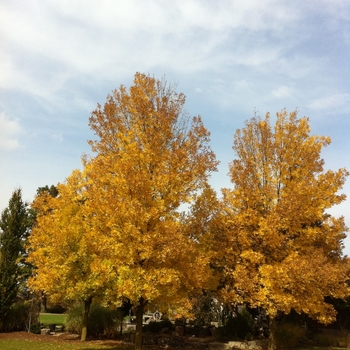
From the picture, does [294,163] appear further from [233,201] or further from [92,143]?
[92,143]

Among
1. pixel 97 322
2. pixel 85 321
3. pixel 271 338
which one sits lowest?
pixel 271 338

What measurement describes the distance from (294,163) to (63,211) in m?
11.2

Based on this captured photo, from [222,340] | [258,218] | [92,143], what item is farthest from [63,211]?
[222,340]

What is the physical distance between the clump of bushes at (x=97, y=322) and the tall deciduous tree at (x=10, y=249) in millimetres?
3683

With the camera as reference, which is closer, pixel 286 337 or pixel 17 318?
pixel 286 337

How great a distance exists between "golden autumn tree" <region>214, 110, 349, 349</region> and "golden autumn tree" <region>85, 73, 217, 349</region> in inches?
93.3

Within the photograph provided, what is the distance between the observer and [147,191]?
1158cm

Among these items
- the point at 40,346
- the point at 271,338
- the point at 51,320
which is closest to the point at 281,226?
the point at 271,338

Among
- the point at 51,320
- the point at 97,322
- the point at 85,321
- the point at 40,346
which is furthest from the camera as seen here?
the point at 51,320

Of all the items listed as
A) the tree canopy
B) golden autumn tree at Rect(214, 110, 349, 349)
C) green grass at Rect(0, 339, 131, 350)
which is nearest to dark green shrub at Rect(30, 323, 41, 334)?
green grass at Rect(0, 339, 131, 350)

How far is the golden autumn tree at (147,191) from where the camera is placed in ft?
35.3

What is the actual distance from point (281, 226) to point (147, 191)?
5523 mm

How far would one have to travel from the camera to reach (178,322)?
23953 mm

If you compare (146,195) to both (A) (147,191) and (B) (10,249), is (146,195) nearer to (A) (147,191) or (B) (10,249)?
(A) (147,191)
